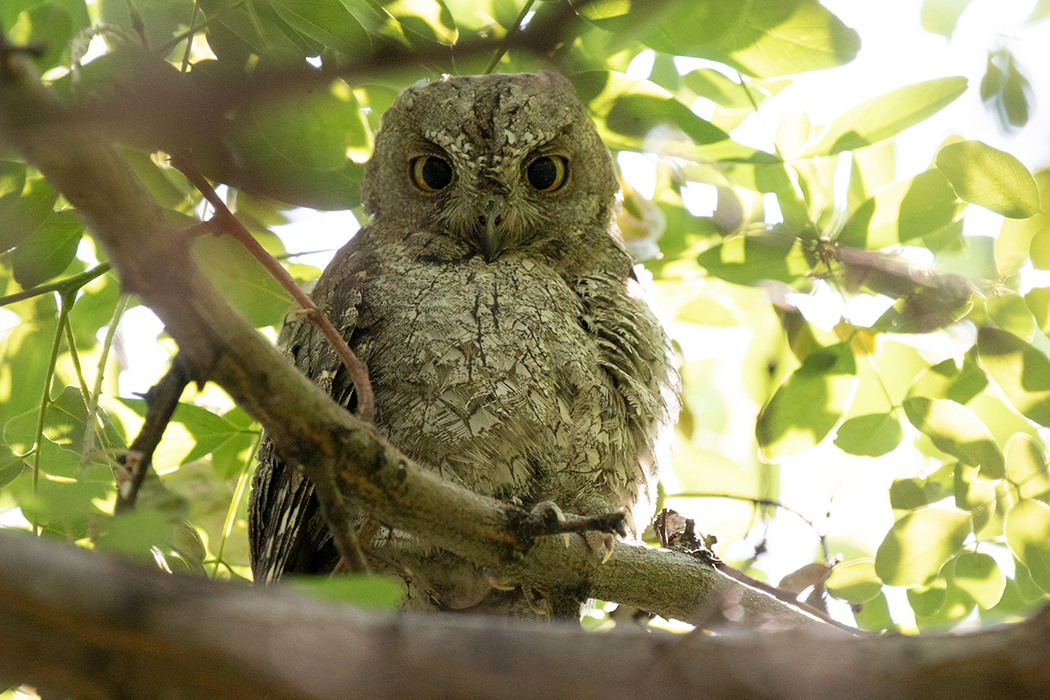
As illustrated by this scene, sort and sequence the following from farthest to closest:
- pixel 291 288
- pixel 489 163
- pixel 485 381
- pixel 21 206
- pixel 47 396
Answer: pixel 489 163 → pixel 485 381 → pixel 21 206 → pixel 47 396 → pixel 291 288

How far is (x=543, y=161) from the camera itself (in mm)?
2600

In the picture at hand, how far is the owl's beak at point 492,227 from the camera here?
234cm

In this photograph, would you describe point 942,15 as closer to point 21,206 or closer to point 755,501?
point 755,501

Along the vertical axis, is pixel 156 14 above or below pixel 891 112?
above

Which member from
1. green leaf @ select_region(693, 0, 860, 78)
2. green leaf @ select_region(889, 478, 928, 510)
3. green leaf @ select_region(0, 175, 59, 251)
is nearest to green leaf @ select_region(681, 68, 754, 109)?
green leaf @ select_region(693, 0, 860, 78)

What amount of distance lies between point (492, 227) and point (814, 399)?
932 millimetres

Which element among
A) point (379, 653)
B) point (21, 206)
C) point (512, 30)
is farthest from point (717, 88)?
point (379, 653)

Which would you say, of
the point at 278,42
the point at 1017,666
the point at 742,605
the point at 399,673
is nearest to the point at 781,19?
the point at 278,42

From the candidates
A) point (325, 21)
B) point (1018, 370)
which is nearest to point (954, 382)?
point (1018, 370)

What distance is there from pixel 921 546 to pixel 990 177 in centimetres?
79

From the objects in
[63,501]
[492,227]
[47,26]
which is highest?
[47,26]

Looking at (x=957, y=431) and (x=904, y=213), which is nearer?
(x=957, y=431)

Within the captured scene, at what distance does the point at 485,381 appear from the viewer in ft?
6.45

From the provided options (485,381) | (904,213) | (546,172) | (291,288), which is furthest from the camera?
(546,172)
